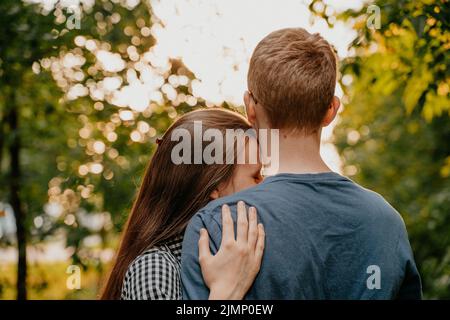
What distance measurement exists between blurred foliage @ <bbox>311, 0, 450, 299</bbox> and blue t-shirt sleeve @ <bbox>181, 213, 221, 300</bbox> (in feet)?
5.32

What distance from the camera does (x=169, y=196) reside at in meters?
2.27

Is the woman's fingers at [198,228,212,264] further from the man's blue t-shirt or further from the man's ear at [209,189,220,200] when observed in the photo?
the man's ear at [209,189,220,200]

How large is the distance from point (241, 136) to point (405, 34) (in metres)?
1.84

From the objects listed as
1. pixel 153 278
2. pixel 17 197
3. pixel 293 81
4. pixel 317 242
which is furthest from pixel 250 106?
pixel 17 197

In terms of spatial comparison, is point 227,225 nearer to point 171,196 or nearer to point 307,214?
point 307,214

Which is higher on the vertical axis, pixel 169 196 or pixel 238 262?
pixel 169 196

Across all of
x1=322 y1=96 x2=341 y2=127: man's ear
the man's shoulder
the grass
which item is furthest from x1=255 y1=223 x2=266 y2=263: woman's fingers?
the grass

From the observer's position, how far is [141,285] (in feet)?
6.20

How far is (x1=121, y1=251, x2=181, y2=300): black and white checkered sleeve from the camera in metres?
1.86

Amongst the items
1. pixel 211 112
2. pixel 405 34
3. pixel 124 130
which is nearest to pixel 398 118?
pixel 405 34

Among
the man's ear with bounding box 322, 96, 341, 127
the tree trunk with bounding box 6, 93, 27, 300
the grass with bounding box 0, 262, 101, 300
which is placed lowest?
the grass with bounding box 0, 262, 101, 300

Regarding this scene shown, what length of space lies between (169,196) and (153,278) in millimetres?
452

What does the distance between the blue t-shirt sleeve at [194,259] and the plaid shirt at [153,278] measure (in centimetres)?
10

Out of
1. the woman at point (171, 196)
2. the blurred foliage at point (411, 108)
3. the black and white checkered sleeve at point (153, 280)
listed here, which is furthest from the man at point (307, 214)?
the blurred foliage at point (411, 108)
